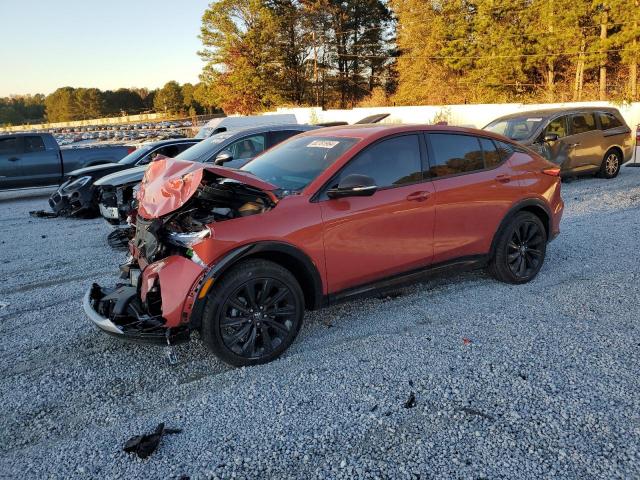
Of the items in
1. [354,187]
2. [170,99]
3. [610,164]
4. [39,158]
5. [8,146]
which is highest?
[170,99]

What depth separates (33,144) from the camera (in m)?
12.6

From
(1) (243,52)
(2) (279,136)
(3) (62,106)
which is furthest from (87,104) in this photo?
(2) (279,136)

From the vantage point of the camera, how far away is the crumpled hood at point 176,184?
11.0 ft

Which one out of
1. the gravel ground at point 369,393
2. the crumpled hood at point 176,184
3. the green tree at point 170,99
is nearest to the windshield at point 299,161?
the crumpled hood at point 176,184

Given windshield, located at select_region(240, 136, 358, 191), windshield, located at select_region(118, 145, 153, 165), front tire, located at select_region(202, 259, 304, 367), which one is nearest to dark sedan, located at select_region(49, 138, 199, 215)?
windshield, located at select_region(118, 145, 153, 165)

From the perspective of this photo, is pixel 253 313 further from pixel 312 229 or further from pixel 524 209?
pixel 524 209

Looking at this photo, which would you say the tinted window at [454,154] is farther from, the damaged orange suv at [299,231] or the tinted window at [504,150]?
the tinted window at [504,150]

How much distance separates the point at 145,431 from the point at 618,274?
4.87 meters

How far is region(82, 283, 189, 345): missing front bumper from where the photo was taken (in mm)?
3207

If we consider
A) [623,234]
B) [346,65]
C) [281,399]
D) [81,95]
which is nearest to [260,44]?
[346,65]

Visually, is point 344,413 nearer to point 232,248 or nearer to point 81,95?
point 232,248

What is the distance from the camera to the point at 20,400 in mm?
3184

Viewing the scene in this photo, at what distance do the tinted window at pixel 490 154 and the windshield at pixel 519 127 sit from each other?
247 inches

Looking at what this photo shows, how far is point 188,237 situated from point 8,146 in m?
11.8
